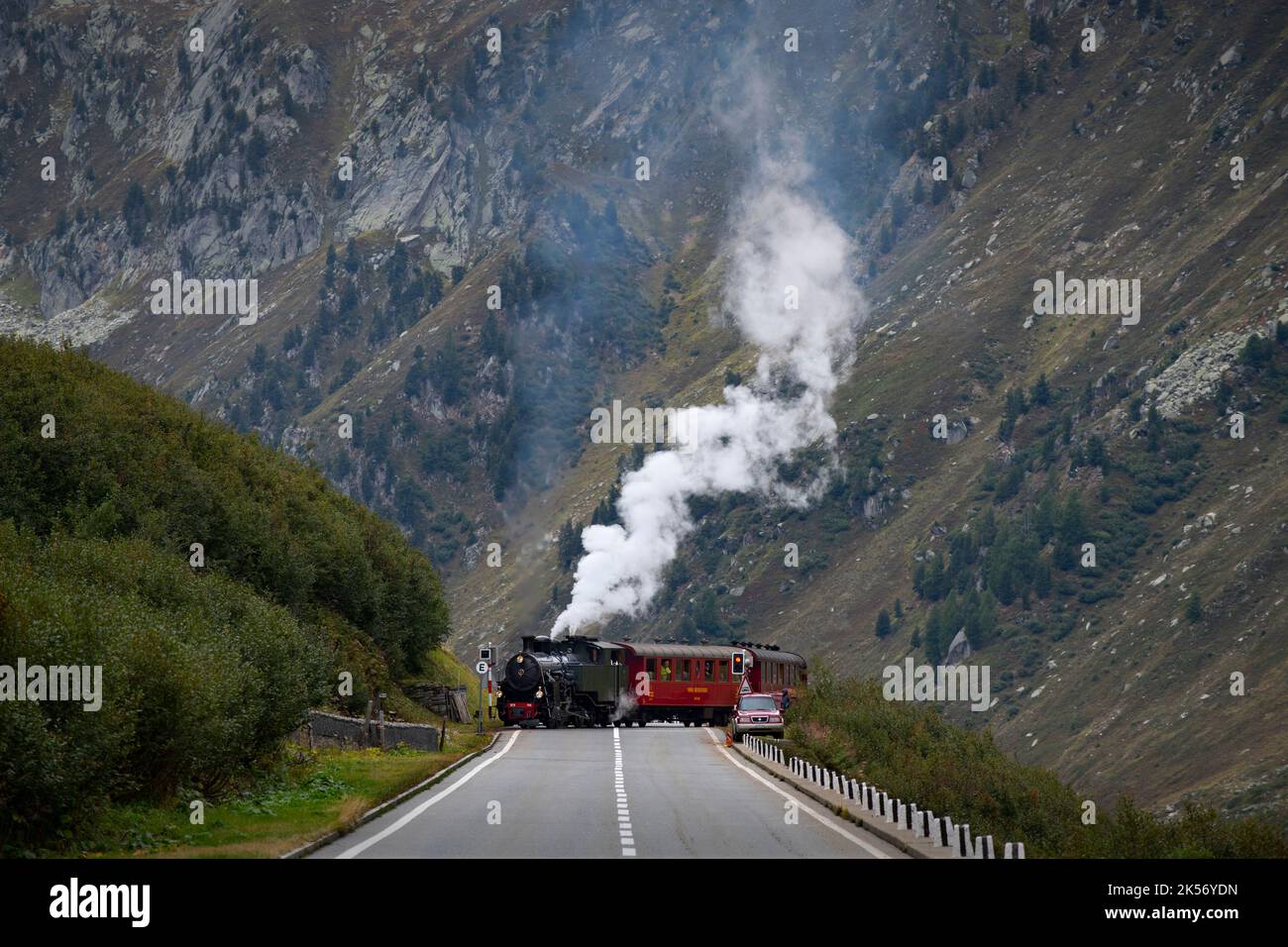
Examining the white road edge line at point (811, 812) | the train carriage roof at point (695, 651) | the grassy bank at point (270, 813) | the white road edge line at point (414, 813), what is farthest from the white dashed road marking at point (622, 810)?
the train carriage roof at point (695, 651)

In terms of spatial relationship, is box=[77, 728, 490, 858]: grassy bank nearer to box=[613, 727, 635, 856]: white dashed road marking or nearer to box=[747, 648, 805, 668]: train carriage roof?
box=[613, 727, 635, 856]: white dashed road marking

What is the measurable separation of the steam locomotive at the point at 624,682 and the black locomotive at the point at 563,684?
4cm

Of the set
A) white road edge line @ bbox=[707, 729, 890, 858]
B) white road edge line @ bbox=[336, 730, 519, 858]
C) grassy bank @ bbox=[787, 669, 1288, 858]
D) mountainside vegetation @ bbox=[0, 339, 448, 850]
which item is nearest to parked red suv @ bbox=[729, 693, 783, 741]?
grassy bank @ bbox=[787, 669, 1288, 858]

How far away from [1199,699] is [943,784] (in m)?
104

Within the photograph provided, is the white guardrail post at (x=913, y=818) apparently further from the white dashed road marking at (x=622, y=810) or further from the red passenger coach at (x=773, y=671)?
the red passenger coach at (x=773, y=671)

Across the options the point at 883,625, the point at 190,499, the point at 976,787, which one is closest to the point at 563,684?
the point at 190,499

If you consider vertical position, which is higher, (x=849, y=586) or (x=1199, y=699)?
(x=849, y=586)

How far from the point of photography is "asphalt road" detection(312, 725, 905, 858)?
23.8 m

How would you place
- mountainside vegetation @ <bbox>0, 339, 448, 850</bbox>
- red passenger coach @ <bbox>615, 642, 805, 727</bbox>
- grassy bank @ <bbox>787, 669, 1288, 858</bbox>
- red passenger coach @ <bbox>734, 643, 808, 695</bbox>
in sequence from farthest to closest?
1. red passenger coach @ <bbox>734, 643, 808, 695</bbox>
2. red passenger coach @ <bbox>615, 642, 805, 727</bbox>
3. grassy bank @ <bbox>787, 669, 1288, 858</bbox>
4. mountainside vegetation @ <bbox>0, 339, 448, 850</bbox>

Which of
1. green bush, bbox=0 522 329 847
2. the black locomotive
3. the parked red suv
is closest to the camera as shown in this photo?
green bush, bbox=0 522 329 847

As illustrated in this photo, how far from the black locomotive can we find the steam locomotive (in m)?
0.04
